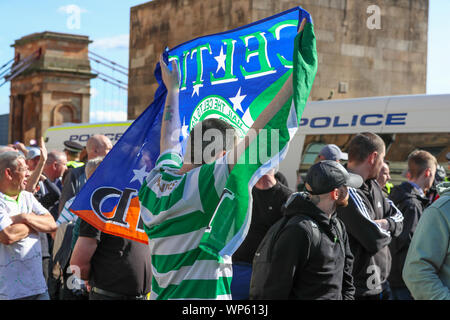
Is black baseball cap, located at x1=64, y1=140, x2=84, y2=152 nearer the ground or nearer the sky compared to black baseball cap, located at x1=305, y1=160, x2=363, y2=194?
nearer the sky

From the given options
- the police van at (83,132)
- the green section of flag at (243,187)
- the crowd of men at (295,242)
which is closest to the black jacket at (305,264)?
the crowd of men at (295,242)

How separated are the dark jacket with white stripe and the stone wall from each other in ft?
36.1

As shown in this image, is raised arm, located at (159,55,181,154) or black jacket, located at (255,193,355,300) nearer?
raised arm, located at (159,55,181,154)

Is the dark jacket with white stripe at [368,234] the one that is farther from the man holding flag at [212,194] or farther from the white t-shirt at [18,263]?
the white t-shirt at [18,263]

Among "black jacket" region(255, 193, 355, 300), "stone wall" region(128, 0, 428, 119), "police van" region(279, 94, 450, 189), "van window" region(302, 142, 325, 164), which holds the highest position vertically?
"stone wall" region(128, 0, 428, 119)

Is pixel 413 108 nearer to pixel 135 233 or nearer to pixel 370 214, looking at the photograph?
pixel 370 214

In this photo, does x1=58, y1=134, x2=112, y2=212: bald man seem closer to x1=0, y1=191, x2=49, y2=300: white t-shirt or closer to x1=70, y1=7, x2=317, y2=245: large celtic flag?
x1=0, y1=191, x2=49, y2=300: white t-shirt

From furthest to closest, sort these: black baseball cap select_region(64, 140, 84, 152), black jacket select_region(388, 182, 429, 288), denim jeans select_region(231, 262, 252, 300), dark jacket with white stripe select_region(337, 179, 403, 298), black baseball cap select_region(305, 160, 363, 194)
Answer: black baseball cap select_region(64, 140, 84, 152)
black jacket select_region(388, 182, 429, 288)
denim jeans select_region(231, 262, 252, 300)
dark jacket with white stripe select_region(337, 179, 403, 298)
black baseball cap select_region(305, 160, 363, 194)

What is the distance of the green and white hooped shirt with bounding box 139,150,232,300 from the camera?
2.70 meters

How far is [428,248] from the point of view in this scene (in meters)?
2.98

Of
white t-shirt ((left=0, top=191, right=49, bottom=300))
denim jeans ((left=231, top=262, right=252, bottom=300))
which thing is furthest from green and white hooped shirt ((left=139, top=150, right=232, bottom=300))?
white t-shirt ((left=0, top=191, right=49, bottom=300))

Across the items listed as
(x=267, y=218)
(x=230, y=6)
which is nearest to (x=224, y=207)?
(x=267, y=218)

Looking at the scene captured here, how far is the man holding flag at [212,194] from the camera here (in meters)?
2.55

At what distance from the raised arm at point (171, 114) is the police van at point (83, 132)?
1048 cm
